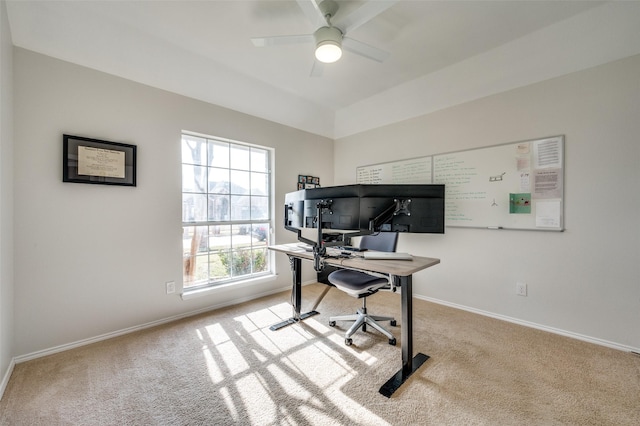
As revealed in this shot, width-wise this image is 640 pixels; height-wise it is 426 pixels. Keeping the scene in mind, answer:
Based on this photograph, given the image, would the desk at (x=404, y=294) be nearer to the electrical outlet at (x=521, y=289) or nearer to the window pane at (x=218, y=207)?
the electrical outlet at (x=521, y=289)

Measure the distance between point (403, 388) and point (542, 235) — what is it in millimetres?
1957

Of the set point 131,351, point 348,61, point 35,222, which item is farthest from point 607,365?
point 35,222

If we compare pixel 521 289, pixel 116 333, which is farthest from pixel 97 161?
pixel 521 289

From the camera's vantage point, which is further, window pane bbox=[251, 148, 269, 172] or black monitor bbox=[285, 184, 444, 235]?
window pane bbox=[251, 148, 269, 172]

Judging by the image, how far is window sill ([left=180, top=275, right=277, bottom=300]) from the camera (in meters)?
2.61

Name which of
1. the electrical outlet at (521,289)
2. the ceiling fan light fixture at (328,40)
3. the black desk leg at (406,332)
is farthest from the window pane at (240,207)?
the electrical outlet at (521,289)

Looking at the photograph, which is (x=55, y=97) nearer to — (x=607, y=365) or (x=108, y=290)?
(x=108, y=290)

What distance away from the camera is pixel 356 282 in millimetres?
2096

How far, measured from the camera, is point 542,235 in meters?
2.30

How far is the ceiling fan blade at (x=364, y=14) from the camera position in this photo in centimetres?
152

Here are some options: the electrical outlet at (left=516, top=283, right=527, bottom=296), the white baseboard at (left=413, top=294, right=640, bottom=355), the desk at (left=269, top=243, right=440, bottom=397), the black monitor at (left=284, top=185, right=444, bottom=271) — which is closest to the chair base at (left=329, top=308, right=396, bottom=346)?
the desk at (left=269, top=243, right=440, bottom=397)

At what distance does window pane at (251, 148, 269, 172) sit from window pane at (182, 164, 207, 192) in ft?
2.09

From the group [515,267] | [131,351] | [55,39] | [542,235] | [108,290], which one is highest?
[55,39]

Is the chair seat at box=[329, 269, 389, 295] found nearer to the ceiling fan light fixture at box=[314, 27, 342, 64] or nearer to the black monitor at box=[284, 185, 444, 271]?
the black monitor at box=[284, 185, 444, 271]
